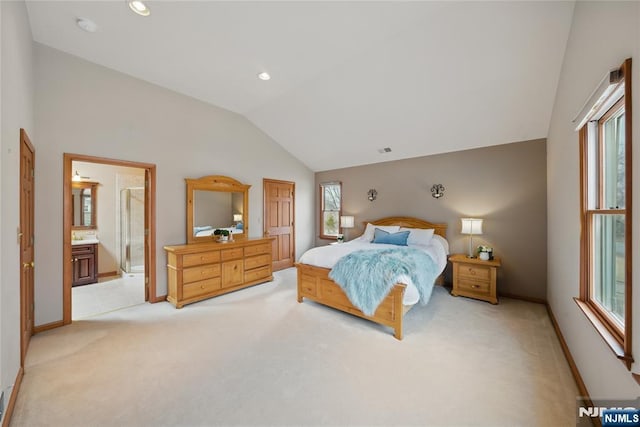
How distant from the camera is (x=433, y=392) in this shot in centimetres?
188

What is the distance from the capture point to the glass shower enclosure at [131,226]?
16.7 ft

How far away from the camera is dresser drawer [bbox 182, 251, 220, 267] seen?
3589 millimetres

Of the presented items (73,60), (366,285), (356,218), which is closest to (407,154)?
(356,218)

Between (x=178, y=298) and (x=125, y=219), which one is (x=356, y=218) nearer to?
(x=178, y=298)

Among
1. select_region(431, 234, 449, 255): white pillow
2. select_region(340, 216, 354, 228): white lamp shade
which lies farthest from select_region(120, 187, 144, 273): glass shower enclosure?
select_region(431, 234, 449, 255): white pillow

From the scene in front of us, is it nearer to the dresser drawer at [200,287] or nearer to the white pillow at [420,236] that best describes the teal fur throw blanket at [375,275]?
the white pillow at [420,236]

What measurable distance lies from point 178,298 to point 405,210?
421 centimetres

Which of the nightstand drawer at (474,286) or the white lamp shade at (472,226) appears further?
the white lamp shade at (472,226)

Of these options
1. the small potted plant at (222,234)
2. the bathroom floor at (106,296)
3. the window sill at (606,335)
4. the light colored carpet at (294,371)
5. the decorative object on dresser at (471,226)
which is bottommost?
the light colored carpet at (294,371)

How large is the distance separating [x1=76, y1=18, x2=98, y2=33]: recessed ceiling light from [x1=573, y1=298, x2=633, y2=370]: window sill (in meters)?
4.79

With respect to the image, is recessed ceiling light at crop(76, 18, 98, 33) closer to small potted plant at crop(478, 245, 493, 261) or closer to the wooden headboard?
the wooden headboard

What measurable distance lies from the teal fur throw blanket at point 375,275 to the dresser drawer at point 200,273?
6.12 ft

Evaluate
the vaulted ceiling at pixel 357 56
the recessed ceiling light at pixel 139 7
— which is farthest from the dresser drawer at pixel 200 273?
the recessed ceiling light at pixel 139 7

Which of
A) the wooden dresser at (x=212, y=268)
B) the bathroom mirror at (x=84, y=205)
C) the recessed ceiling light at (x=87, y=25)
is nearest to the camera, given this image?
the recessed ceiling light at (x=87, y=25)
